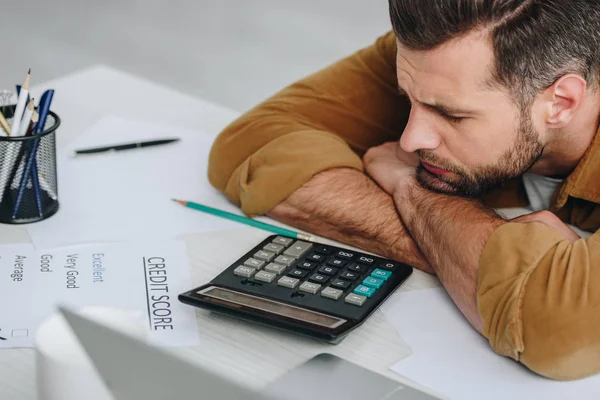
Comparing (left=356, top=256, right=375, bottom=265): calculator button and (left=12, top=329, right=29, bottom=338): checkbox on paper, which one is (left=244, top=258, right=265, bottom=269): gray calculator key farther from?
(left=12, top=329, right=29, bottom=338): checkbox on paper

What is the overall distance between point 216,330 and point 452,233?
12.7 inches

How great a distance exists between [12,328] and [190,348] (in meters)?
0.19

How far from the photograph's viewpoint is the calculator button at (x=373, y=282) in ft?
3.31

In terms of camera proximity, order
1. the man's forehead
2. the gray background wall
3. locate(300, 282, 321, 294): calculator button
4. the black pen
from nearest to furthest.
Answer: locate(300, 282, 321, 294): calculator button < the man's forehead < the black pen < the gray background wall

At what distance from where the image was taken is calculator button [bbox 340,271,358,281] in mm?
1019

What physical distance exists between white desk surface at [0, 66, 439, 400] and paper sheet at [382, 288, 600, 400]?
20 millimetres

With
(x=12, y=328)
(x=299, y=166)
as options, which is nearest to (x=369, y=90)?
(x=299, y=166)

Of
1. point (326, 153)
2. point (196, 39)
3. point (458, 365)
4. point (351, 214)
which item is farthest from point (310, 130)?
point (196, 39)

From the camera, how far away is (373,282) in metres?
1.02

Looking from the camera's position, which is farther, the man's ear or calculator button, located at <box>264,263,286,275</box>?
the man's ear

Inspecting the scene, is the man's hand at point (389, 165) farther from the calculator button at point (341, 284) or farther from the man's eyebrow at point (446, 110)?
the calculator button at point (341, 284)

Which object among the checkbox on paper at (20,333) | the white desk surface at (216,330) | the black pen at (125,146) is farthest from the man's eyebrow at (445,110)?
the checkbox on paper at (20,333)

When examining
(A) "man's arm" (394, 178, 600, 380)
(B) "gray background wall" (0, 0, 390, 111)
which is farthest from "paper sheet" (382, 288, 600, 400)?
(B) "gray background wall" (0, 0, 390, 111)

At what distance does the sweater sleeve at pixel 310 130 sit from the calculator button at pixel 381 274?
227 mm
